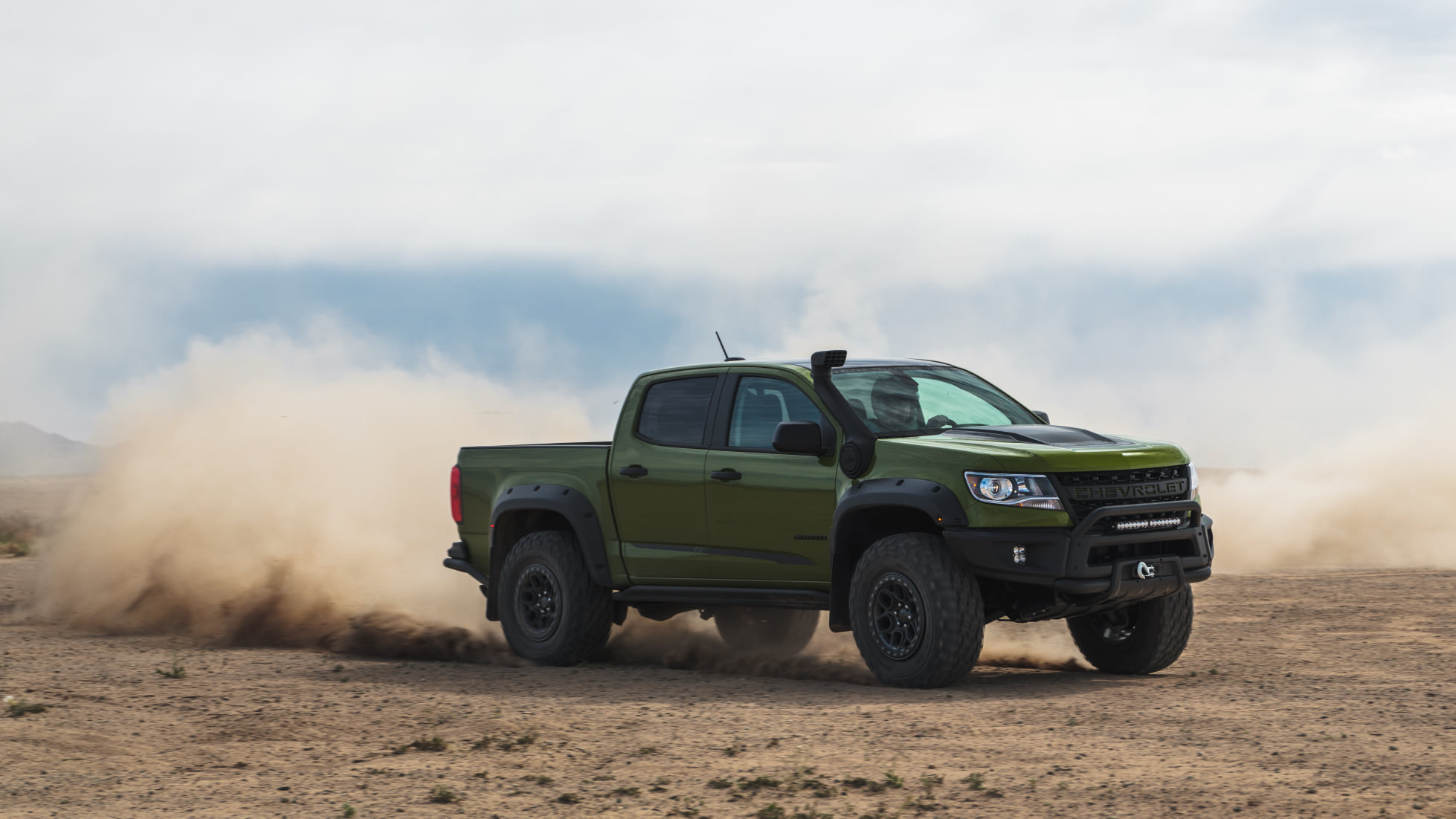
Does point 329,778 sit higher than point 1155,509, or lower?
lower

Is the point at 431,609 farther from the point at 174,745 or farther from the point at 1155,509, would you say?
the point at 1155,509

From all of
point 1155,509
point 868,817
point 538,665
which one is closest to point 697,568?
point 538,665

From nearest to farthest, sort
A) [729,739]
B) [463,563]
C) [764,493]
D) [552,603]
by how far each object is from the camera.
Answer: [729,739], [764,493], [552,603], [463,563]

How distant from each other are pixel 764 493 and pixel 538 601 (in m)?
2.44

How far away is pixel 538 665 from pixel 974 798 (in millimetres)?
5341

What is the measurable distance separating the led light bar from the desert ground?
3.20ft

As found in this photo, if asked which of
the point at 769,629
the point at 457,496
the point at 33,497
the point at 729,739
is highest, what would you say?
the point at 33,497

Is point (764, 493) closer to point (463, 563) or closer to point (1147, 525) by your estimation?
point (1147, 525)

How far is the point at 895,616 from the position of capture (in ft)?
29.0

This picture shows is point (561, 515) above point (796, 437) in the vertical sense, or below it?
below

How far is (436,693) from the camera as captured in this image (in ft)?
30.1

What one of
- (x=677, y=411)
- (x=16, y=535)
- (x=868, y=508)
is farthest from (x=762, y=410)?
(x=16, y=535)

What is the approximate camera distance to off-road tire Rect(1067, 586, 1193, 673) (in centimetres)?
958

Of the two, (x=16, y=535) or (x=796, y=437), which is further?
(x=16, y=535)
